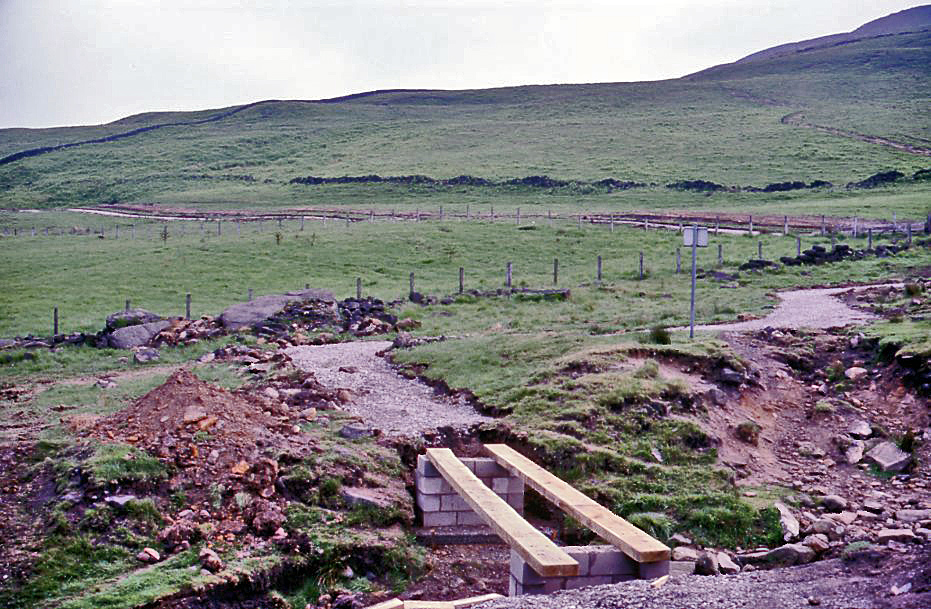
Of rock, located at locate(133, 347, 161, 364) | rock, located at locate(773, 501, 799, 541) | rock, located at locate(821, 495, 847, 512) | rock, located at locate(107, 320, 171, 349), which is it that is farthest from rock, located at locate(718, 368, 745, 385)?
rock, located at locate(107, 320, 171, 349)

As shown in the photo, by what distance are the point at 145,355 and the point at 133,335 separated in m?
1.95

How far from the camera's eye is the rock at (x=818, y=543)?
11.2m

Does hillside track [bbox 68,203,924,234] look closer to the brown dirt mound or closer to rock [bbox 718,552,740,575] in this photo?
rock [bbox 718,552,740,575]

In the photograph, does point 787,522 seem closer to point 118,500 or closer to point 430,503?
point 430,503

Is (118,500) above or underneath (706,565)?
above

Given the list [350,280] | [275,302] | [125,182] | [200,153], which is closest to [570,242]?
[350,280]

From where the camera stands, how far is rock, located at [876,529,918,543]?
10.8m

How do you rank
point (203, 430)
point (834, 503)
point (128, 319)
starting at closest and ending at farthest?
point (834, 503), point (203, 430), point (128, 319)

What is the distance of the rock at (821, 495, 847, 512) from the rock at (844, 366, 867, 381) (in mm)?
4622

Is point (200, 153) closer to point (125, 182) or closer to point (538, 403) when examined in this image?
point (125, 182)

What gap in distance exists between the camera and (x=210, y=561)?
1029 centimetres

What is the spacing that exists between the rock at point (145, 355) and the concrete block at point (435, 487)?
1095cm

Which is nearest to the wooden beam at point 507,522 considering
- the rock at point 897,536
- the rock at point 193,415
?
the rock at point 193,415

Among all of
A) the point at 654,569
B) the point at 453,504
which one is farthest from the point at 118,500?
the point at 654,569
